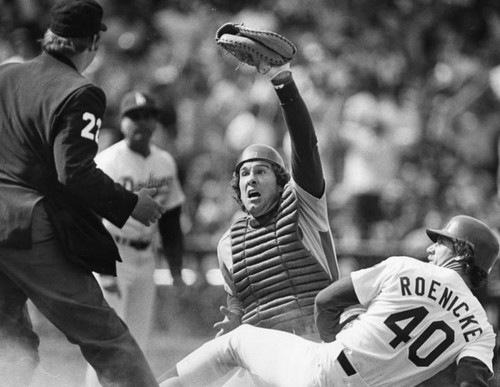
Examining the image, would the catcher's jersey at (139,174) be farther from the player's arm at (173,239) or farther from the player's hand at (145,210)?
the player's hand at (145,210)

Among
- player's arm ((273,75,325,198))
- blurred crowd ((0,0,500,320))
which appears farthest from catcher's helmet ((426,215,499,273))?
blurred crowd ((0,0,500,320))

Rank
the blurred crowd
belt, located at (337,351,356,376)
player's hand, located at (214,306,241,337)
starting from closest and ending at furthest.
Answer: belt, located at (337,351,356,376)
player's hand, located at (214,306,241,337)
the blurred crowd

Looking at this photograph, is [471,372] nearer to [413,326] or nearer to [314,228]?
[413,326]

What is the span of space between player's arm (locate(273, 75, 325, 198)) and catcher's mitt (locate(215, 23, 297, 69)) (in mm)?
138

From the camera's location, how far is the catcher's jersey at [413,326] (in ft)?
16.9

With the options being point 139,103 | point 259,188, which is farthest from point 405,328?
point 139,103

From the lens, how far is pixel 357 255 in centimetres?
1120

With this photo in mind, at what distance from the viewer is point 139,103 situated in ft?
29.6

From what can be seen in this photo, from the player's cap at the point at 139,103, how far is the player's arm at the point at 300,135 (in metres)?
3.08

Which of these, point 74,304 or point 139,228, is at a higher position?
point 74,304

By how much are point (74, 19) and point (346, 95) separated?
845 centimetres

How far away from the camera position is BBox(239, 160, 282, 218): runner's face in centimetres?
637

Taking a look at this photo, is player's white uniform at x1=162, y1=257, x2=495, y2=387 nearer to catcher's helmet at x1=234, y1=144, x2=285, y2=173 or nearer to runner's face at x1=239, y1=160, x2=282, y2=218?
runner's face at x1=239, y1=160, x2=282, y2=218

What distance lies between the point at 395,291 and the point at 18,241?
1.83m
